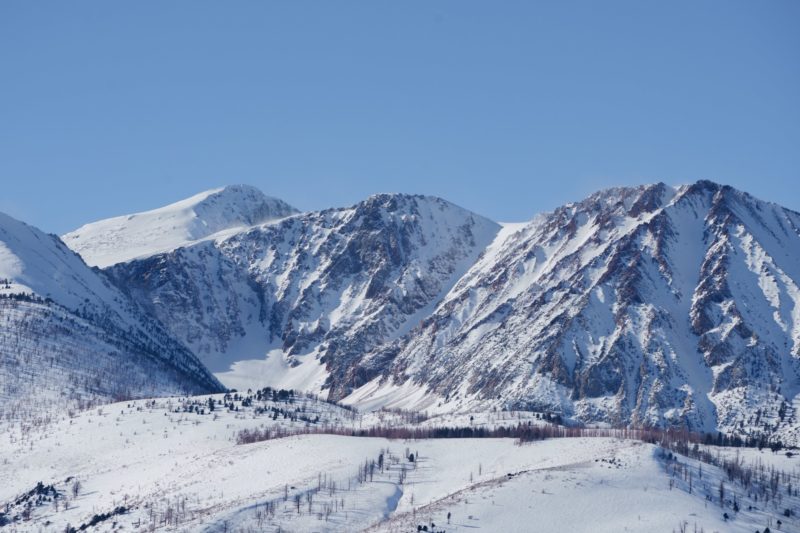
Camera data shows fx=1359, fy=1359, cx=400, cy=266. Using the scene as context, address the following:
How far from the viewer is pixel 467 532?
19988 centimetres

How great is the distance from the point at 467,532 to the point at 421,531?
700 centimetres

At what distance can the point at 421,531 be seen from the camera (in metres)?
198
